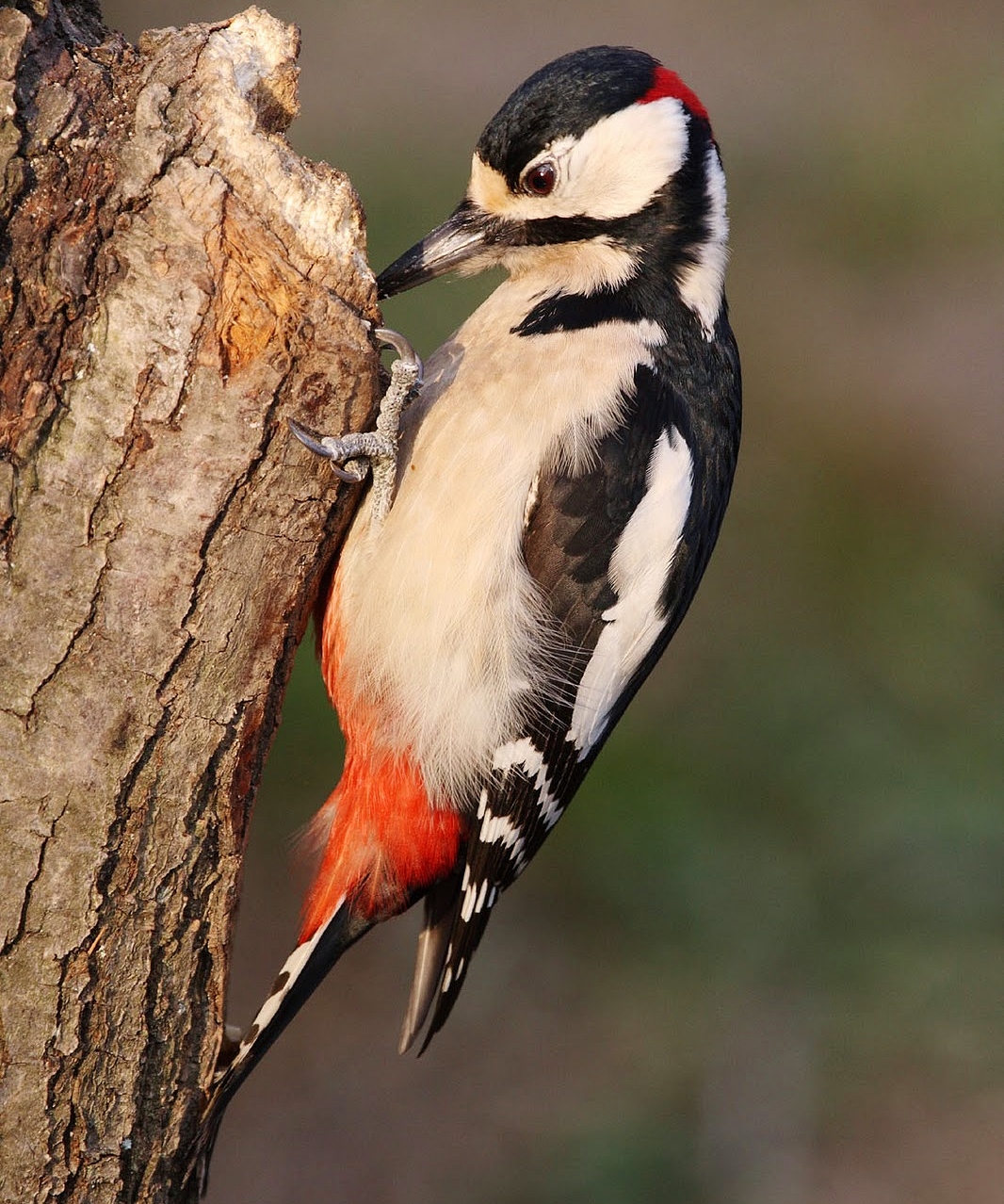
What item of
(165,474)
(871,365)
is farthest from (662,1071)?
(871,365)

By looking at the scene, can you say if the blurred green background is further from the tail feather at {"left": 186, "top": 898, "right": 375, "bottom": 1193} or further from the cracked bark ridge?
the cracked bark ridge

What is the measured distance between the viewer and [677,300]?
7.25 feet

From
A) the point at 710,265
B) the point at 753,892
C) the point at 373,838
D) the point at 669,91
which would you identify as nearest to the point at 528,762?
the point at 373,838

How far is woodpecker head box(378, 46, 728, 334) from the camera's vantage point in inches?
84.7

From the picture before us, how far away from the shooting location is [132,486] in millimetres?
1477

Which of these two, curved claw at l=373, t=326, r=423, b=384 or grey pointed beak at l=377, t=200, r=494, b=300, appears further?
grey pointed beak at l=377, t=200, r=494, b=300

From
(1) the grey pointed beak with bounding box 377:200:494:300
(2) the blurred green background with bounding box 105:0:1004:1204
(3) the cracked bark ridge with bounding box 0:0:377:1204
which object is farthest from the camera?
(2) the blurred green background with bounding box 105:0:1004:1204

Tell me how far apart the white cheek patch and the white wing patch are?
0.41m

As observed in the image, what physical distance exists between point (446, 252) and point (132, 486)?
944 millimetres

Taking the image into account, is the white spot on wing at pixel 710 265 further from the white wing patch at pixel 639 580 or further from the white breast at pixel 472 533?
the white wing patch at pixel 639 580

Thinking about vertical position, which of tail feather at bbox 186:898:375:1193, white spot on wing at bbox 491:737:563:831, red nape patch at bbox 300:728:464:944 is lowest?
tail feather at bbox 186:898:375:1193

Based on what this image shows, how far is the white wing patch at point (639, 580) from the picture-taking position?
83.0 inches

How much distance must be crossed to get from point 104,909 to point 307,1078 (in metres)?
2.10

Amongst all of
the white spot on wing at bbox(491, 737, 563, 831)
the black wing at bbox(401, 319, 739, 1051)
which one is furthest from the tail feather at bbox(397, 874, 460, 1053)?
the white spot on wing at bbox(491, 737, 563, 831)
